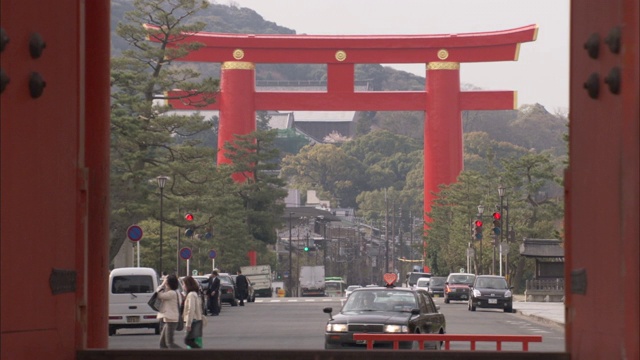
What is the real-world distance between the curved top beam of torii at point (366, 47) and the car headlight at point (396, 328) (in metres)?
49.7

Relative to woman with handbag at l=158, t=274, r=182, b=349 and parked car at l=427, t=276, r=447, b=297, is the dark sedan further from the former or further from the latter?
parked car at l=427, t=276, r=447, b=297

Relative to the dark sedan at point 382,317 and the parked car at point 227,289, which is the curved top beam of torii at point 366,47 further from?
the dark sedan at point 382,317

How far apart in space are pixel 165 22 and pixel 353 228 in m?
107

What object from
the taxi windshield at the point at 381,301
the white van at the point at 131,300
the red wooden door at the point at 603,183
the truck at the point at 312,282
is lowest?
the truck at the point at 312,282

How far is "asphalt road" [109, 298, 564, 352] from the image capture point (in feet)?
82.0

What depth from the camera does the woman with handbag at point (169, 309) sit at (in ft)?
61.9

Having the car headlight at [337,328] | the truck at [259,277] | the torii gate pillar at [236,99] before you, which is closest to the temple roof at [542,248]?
the torii gate pillar at [236,99]

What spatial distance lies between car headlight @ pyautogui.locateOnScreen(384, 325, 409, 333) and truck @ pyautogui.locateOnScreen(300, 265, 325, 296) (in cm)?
7680

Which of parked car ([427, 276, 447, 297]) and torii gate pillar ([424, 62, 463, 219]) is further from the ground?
torii gate pillar ([424, 62, 463, 219])

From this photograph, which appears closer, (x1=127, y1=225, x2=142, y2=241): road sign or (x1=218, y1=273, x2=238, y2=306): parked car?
(x1=127, y1=225, x2=142, y2=241): road sign

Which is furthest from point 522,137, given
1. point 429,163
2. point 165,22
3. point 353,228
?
point 165,22

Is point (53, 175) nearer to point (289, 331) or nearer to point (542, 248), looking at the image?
point (289, 331)

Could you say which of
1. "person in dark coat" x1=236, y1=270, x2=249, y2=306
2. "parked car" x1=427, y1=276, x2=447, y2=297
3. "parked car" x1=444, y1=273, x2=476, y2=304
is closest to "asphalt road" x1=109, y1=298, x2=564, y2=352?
"person in dark coat" x1=236, y1=270, x2=249, y2=306

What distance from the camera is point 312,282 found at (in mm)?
97938
